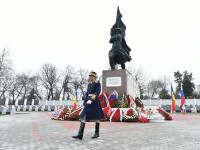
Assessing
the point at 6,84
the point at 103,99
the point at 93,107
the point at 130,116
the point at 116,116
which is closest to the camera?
the point at 93,107

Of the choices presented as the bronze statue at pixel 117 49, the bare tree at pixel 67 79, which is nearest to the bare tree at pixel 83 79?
the bare tree at pixel 67 79

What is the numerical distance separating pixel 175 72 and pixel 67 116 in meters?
50.7

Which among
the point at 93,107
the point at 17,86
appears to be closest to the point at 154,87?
the point at 17,86

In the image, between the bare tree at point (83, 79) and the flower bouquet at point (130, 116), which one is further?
the bare tree at point (83, 79)

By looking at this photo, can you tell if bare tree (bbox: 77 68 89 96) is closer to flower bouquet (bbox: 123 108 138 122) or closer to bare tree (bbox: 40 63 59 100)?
bare tree (bbox: 40 63 59 100)

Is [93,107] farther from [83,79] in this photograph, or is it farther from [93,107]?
[83,79]

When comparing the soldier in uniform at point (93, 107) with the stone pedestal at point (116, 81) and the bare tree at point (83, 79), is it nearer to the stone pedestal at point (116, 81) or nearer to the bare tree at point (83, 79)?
the stone pedestal at point (116, 81)

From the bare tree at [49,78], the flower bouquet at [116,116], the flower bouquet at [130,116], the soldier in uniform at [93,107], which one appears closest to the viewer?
the soldier in uniform at [93,107]

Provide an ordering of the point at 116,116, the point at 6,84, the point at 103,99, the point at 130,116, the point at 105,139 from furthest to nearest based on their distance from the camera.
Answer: the point at 6,84 → the point at 103,99 → the point at 116,116 → the point at 130,116 → the point at 105,139

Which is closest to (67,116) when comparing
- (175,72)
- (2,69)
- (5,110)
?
(5,110)

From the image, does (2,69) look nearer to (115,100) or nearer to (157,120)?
(115,100)

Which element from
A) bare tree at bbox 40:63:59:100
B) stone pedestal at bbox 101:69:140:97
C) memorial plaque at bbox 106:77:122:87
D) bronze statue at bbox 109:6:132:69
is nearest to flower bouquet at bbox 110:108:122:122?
stone pedestal at bbox 101:69:140:97

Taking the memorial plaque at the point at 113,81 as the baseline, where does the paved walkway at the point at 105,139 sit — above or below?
below

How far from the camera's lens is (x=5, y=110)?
16.2 metres
